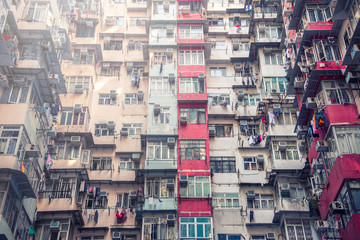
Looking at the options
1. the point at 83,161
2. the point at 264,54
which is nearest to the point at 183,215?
the point at 83,161

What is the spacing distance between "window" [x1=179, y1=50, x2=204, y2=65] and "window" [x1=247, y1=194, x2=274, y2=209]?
11.8 meters

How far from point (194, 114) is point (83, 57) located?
10855 millimetres

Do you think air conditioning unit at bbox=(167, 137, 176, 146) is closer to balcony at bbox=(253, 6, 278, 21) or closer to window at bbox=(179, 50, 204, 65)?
window at bbox=(179, 50, 204, 65)

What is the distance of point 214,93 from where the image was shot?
123 ft

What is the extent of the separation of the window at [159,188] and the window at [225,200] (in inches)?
148

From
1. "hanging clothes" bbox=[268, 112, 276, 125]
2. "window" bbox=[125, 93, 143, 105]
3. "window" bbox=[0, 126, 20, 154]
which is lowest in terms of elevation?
"window" bbox=[0, 126, 20, 154]

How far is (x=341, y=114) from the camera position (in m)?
26.2

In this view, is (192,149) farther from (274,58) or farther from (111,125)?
(274,58)

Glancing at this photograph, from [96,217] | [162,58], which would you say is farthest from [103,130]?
[162,58]

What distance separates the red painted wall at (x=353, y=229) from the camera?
874 inches

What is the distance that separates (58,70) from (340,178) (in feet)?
65.4

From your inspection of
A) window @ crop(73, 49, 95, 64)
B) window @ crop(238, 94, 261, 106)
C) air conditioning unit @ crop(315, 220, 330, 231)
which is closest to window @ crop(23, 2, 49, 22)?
window @ crop(73, 49, 95, 64)

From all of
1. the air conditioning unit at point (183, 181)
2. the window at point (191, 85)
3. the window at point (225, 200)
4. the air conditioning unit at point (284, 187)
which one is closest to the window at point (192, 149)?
the air conditioning unit at point (183, 181)

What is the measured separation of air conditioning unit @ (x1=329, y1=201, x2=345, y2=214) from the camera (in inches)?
945
